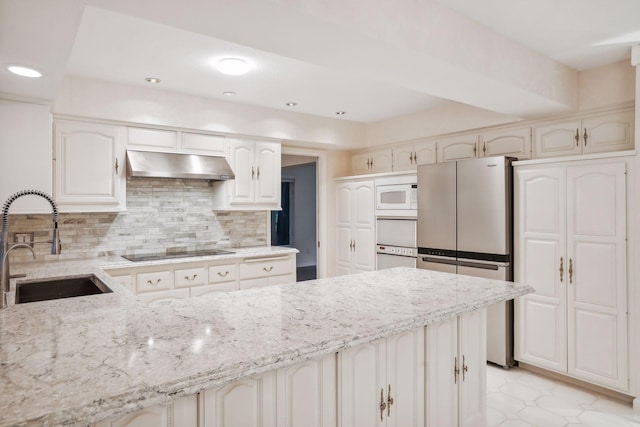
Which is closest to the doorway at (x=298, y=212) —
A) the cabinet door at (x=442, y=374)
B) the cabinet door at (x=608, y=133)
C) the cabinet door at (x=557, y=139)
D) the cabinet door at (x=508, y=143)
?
the cabinet door at (x=508, y=143)

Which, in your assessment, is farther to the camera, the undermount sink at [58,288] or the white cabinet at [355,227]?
the white cabinet at [355,227]

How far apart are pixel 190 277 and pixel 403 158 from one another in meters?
2.76

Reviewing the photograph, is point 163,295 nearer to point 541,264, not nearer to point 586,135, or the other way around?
point 541,264

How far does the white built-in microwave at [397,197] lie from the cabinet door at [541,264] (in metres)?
1.01

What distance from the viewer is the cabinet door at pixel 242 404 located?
3.95ft

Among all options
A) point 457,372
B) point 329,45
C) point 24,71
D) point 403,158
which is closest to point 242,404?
point 457,372

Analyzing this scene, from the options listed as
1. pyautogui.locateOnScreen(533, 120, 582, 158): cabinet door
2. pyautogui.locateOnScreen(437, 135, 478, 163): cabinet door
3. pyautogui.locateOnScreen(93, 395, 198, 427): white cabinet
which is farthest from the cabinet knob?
pyautogui.locateOnScreen(437, 135, 478, 163): cabinet door

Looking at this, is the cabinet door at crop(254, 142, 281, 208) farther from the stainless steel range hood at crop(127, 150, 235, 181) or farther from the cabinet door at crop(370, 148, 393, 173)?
the cabinet door at crop(370, 148, 393, 173)

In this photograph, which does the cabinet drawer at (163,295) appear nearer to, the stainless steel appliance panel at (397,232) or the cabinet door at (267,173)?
the cabinet door at (267,173)

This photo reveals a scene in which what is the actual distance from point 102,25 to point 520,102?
2.91 meters

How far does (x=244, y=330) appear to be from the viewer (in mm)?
1354

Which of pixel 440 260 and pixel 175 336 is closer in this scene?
pixel 175 336

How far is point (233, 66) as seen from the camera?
9.50 feet

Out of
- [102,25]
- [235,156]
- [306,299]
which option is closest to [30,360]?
[306,299]
